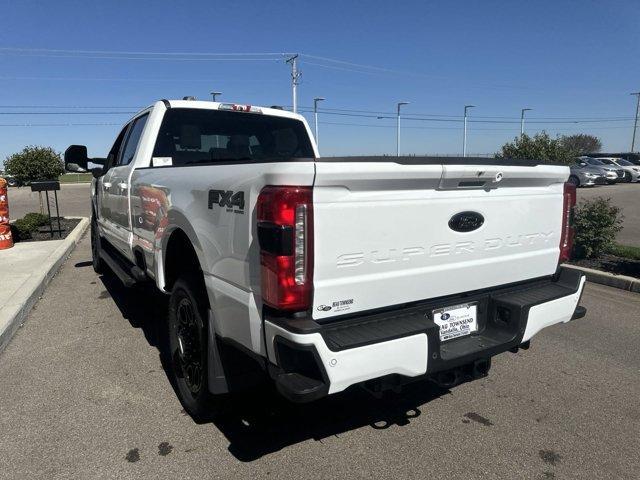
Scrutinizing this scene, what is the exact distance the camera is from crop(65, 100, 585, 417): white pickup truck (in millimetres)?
2184

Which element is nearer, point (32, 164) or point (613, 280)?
point (613, 280)

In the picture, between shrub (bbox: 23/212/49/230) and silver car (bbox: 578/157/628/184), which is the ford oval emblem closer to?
shrub (bbox: 23/212/49/230)

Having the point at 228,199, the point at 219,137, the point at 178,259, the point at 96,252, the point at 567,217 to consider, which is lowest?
the point at 96,252

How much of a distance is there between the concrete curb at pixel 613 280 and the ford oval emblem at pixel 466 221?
3.95 metres

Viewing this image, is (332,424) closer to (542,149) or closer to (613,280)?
(613,280)

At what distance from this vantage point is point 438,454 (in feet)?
9.27

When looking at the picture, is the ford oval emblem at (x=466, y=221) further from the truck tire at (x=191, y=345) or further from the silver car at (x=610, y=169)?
the silver car at (x=610, y=169)

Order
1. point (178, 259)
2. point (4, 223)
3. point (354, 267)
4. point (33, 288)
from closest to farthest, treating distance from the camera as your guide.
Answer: point (354, 267)
point (178, 259)
point (33, 288)
point (4, 223)

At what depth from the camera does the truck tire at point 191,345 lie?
2.95m

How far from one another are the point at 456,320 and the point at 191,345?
5.58 ft

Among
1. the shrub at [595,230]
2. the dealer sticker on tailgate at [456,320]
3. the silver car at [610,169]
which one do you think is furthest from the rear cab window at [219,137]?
the silver car at [610,169]

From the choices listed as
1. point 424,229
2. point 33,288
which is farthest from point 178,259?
point 33,288

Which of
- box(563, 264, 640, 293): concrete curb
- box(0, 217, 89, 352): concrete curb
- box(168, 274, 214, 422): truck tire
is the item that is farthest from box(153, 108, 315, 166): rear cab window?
box(563, 264, 640, 293): concrete curb

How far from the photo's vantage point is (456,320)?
2.77 metres
